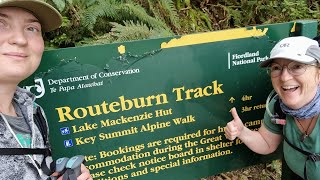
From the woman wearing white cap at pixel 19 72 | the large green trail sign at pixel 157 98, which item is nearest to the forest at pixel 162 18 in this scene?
the large green trail sign at pixel 157 98

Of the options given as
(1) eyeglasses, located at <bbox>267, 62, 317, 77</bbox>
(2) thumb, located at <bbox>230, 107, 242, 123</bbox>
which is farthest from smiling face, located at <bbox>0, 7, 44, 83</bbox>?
(1) eyeglasses, located at <bbox>267, 62, 317, 77</bbox>

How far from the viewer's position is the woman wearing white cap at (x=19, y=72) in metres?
1.55

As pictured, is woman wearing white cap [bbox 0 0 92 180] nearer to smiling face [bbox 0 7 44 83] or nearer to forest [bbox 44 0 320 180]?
smiling face [bbox 0 7 44 83]

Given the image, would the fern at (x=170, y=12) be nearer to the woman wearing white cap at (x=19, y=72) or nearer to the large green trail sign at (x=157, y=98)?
the large green trail sign at (x=157, y=98)

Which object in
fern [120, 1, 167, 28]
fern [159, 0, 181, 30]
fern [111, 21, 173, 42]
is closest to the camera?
fern [111, 21, 173, 42]

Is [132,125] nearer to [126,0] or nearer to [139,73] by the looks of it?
[139,73]

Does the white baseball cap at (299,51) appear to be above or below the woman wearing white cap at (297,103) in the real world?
above

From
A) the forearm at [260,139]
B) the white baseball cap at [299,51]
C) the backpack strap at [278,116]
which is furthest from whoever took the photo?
the forearm at [260,139]

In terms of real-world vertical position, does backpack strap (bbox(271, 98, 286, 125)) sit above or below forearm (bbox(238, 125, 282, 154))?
above

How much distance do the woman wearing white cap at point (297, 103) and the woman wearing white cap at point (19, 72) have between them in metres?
1.32

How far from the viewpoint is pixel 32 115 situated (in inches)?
71.2

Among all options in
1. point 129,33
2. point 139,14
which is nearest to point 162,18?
point 139,14

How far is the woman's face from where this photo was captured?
2.05 meters

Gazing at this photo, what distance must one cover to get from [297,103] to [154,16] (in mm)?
2258
